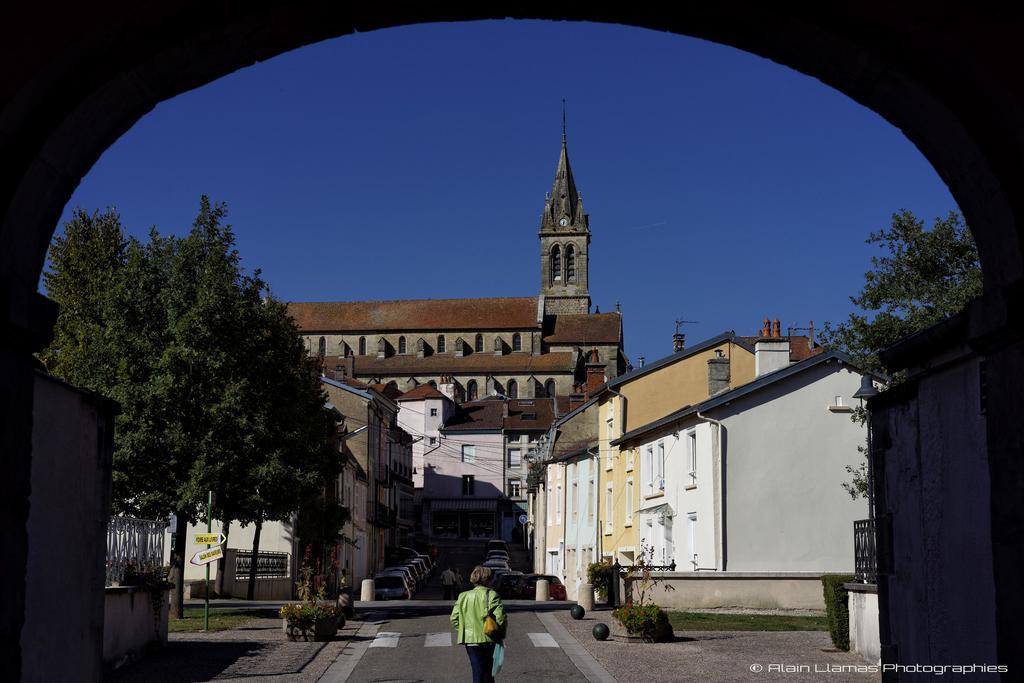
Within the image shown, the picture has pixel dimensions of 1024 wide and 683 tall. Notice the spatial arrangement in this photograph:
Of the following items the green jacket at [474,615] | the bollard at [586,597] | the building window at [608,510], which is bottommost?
the bollard at [586,597]

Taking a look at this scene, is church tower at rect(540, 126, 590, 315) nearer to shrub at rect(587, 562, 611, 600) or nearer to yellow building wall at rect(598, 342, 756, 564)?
yellow building wall at rect(598, 342, 756, 564)

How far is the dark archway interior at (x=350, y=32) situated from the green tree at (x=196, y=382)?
771 inches

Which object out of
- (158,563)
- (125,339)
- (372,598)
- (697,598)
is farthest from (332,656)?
(372,598)

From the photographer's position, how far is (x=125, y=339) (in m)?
27.0

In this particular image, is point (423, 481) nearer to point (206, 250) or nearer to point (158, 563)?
point (206, 250)

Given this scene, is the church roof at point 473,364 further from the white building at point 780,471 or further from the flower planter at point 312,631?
the flower planter at point 312,631

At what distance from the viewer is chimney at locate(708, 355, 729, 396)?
3744 centimetres

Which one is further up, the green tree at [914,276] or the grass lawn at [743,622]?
the green tree at [914,276]

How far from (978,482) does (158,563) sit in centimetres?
1408

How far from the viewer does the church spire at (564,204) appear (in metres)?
140

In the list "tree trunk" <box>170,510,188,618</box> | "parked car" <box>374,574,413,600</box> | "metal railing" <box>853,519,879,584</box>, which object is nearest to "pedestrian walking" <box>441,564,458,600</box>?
"parked car" <box>374,574,413,600</box>

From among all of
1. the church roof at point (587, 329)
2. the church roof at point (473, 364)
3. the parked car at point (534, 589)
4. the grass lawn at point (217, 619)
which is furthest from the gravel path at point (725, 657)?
the church roof at point (587, 329)

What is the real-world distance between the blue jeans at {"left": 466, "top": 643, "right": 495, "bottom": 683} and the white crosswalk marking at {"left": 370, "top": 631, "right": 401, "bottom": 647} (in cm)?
969

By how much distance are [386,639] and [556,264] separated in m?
119
